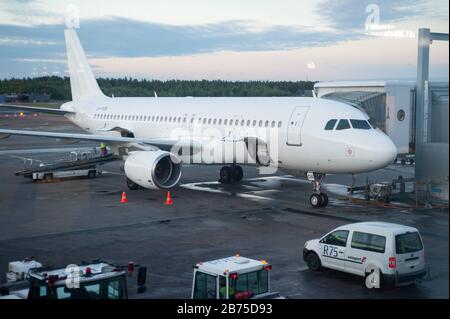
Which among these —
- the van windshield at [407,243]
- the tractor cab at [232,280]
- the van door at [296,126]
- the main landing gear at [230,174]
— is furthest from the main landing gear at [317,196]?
the tractor cab at [232,280]

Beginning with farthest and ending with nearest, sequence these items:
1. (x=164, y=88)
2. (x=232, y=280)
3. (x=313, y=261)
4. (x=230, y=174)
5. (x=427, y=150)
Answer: (x=164, y=88) → (x=230, y=174) → (x=313, y=261) → (x=232, y=280) → (x=427, y=150)

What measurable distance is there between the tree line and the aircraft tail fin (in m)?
18.4

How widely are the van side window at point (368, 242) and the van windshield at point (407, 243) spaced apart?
317mm

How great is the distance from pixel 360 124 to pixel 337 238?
347 inches

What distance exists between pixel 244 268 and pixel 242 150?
45.9ft

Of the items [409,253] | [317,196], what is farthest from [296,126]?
[409,253]

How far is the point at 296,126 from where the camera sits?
23156 millimetres

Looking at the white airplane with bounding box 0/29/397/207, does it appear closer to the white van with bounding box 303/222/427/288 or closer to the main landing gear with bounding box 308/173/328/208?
the main landing gear with bounding box 308/173/328/208

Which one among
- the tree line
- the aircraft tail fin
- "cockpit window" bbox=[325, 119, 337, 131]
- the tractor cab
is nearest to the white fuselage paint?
"cockpit window" bbox=[325, 119, 337, 131]

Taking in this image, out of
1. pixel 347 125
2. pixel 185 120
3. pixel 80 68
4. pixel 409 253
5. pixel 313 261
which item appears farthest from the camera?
pixel 80 68

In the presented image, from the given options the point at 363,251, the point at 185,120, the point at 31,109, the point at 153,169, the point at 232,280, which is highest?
the point at 31,109

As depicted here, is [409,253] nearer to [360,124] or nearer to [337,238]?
[337,238]

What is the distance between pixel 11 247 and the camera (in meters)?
16.7
